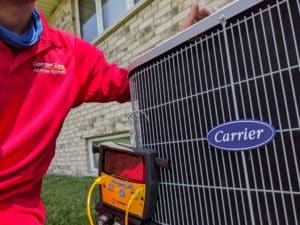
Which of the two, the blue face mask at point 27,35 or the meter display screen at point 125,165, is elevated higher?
the blue face mask at point 27,35

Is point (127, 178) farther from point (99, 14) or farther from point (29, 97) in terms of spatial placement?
point (99, 14)

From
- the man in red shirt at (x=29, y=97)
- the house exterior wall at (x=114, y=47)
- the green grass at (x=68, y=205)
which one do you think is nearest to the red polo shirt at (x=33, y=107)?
the man in red shirt at (x=29, y=97)

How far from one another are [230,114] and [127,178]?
47 cm

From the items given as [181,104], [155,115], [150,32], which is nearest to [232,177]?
[181,104]

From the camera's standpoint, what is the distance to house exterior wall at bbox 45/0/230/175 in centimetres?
380

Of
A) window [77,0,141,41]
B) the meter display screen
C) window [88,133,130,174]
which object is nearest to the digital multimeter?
the meter display screen

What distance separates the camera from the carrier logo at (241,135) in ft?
3.31

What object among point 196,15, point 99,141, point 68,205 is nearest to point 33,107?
point 196,15

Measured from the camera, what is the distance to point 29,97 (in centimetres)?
142

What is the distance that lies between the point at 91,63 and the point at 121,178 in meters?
0.46

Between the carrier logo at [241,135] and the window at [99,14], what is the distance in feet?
11.6

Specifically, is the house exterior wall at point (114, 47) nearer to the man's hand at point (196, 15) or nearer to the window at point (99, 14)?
the window at point (99, 14)

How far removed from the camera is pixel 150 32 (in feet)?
13.4

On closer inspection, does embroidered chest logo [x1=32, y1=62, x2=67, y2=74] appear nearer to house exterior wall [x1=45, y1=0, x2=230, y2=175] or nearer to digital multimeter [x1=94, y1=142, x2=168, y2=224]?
digital multimeter [x1=94, y1=142, x2=168, y2=224]
